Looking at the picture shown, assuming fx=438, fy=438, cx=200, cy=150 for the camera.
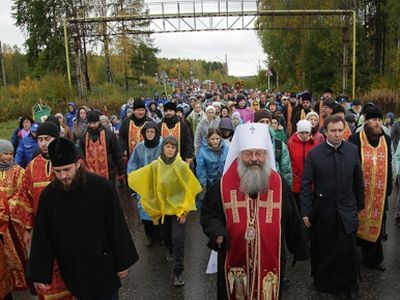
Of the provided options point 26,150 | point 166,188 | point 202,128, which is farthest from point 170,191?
point 26,150

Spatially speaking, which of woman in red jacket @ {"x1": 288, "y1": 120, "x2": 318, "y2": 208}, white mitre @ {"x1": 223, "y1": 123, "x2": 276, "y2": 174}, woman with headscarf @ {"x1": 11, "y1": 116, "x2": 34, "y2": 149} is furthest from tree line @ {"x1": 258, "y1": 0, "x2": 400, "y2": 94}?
white mitre @ {"x1": 223, "y1": 123, "x2": 276, "y2": 174}

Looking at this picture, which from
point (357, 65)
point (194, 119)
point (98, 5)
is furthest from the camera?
point (98, 5)

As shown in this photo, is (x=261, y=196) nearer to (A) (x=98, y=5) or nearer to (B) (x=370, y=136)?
(B) (x=370, y=136)

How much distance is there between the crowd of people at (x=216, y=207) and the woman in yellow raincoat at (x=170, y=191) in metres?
0.01

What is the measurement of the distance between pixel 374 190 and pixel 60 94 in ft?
78.9

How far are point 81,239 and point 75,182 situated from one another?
1.46 ft

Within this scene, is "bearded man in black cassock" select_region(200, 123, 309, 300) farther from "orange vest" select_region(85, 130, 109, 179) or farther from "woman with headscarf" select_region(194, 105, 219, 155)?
"woman with headscarf" select_region(194, 105, 219, 155)

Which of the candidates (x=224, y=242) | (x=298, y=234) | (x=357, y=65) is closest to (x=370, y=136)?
(x=298, y=234)

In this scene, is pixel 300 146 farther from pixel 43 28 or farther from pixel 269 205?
pixel 43 28

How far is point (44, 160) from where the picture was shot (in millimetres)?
4688

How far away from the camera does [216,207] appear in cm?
361

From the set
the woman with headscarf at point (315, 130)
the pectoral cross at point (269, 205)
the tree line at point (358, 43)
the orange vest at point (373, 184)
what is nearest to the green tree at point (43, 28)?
the tree line at point (358, 43)

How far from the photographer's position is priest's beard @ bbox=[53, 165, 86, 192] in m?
3.37

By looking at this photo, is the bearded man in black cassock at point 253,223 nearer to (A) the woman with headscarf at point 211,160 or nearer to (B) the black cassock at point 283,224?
(B) the black cassock at point 283,224
